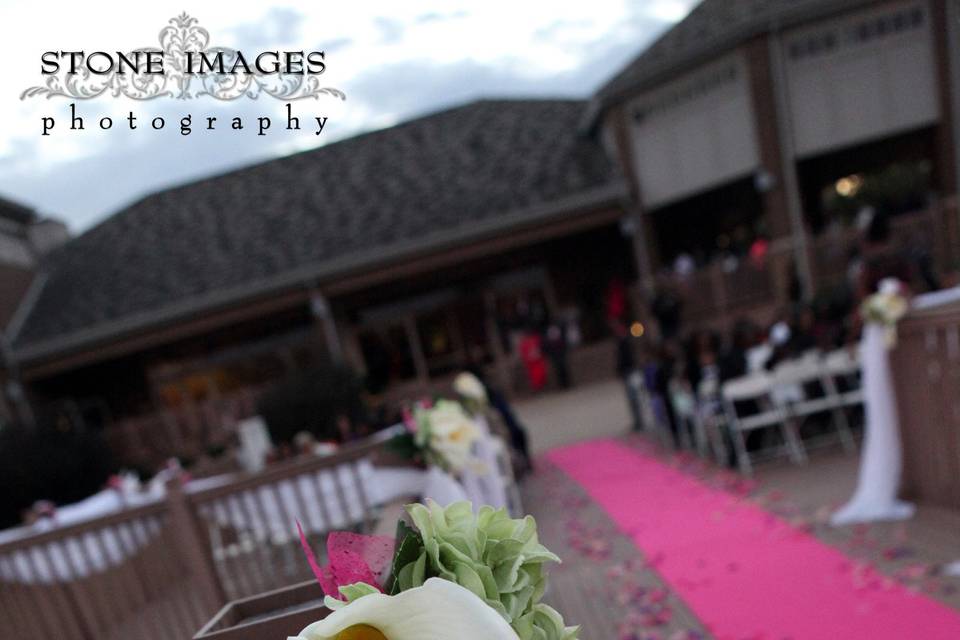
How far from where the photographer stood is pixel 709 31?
12070 mm

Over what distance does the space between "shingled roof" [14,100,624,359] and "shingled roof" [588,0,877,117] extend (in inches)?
79.0

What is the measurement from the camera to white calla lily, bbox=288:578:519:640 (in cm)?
57

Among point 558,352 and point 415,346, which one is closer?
point 558,352

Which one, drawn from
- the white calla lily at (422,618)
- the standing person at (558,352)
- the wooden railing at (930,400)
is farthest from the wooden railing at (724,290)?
the white calla lily at (422,618)

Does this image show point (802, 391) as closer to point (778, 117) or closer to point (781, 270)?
point (781, 270)

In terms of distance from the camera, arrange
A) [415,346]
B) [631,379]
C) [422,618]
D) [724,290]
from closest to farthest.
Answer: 1. [422,618]
2. [631,379]
3. [724,290]
4. [415,346]

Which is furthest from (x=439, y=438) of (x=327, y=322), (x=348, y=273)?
(x=327, y=322)

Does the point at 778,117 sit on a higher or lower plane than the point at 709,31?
lower

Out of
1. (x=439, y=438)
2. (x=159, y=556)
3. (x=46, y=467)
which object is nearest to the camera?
(x=439, y=438)

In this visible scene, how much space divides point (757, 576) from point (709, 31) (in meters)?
11.7

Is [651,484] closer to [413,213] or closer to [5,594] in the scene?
[5,594]

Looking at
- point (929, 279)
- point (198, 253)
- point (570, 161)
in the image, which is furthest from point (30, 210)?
point (929, 279)

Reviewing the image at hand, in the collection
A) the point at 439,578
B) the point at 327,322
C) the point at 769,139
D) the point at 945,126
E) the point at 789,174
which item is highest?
the point at 769,139

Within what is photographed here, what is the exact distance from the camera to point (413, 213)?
13805 mm
